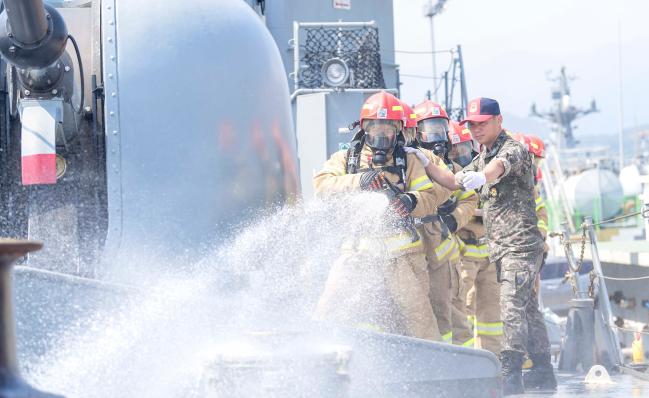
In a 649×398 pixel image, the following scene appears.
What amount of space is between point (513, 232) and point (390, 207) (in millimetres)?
959

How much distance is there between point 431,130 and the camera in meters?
7.29

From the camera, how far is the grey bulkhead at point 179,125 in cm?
413

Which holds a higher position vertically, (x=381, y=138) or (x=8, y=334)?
(x=381, y=138)

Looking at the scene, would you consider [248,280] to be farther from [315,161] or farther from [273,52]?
[315,161]

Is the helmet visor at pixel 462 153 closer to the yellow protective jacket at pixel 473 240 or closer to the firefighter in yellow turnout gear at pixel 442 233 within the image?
the firefighter in yellow turnout gear at pixel 442 233

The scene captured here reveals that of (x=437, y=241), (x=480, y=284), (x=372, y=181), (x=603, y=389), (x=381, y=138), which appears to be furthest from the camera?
(x=480, y=284)

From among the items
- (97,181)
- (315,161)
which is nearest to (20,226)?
(97,181)

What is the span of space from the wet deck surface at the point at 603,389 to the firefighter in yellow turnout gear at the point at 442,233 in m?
0.69

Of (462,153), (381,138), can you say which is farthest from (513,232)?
(462,153)

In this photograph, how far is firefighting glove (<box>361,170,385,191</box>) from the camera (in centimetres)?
546

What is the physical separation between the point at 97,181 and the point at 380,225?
1794 millimetres

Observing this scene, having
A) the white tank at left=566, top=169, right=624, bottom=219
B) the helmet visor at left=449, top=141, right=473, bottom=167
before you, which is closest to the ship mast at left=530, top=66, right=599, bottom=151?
the white tank at left=566, top=169, right=624, bottom=219

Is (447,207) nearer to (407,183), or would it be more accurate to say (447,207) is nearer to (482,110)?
(482,110)

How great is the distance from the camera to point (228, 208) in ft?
14.0
